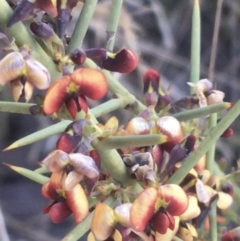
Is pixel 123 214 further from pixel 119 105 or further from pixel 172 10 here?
pixel 172 10

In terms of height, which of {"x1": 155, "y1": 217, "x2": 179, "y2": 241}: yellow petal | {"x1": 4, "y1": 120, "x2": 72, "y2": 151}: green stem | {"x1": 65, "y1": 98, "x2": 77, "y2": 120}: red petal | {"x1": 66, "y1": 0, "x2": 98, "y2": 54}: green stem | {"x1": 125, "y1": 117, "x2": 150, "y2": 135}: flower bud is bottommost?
{"x1": 155, "y1": 217, "x2": 179, "y2": 241}: yellow petal

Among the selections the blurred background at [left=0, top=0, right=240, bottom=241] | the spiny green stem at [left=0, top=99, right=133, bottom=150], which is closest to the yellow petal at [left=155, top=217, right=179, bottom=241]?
the spiny green stem at [left=0, top=99, right=133, bottom=150]

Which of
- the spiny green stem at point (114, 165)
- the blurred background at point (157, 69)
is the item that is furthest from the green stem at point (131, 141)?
the blurred background at point (157, 69)

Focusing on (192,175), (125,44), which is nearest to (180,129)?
(192,175)

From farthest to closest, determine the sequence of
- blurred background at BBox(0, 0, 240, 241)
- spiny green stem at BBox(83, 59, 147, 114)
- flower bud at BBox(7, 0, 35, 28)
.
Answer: blurred background at BBox(0, 0, 240, 241)
spiny green stem at BBox(83, 59, 147, 114)
flower bud at BBox(7, 0, 35, 28)

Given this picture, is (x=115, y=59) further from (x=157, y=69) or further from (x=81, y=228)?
(x=157, y=69)

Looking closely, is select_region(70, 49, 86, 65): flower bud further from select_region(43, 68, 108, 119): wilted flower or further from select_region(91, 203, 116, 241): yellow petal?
select_region(91, 203, 116, 241): yellow petal

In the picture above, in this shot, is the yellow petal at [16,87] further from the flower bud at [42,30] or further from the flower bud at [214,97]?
the flower bud at [214,97]
